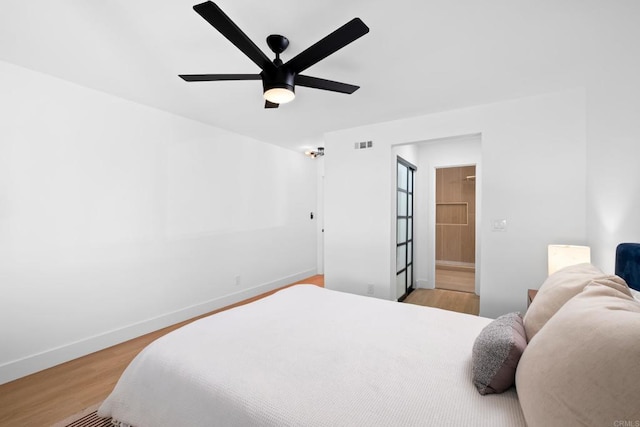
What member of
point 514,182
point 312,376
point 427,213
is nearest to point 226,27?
point 312,376

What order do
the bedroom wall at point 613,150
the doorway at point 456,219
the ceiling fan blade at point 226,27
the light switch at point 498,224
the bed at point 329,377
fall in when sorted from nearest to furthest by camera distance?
the bed at point 329,377 < the ceiling fan blade at point 226,27 < the bedroom wall at point 613,150 < the light switch at point 498,224 < the doorway at point 456,219

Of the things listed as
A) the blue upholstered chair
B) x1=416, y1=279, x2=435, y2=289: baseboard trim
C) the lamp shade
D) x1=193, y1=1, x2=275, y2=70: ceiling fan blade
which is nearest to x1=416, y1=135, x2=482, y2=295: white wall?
x1=416, y1=279, x2=435, y2=289: baseboard trim

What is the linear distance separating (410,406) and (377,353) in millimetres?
407

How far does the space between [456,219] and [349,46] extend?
559 cm

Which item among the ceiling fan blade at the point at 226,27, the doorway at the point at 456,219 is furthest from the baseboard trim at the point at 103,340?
the doorway at the point at 456,219

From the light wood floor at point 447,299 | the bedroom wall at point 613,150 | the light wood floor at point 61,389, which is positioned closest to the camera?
the light wood floor at point 61,389

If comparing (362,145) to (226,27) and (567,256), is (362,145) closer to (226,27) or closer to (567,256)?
(567,256)

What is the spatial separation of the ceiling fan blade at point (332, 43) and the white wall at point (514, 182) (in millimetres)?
2134

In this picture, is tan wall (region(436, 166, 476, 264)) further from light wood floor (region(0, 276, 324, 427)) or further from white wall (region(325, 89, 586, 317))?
light wood floor (region(0, 276, 324, 427))

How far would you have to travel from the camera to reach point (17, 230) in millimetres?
2311

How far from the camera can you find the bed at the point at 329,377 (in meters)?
0.99

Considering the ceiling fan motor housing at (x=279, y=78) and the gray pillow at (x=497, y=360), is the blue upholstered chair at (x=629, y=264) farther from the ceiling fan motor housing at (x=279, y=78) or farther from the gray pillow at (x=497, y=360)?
the ceiling fan motor housing at (x=279, y=78)

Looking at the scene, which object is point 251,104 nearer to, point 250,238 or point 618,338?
point 250,238

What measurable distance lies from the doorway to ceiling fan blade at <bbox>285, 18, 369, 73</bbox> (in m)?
5.24
